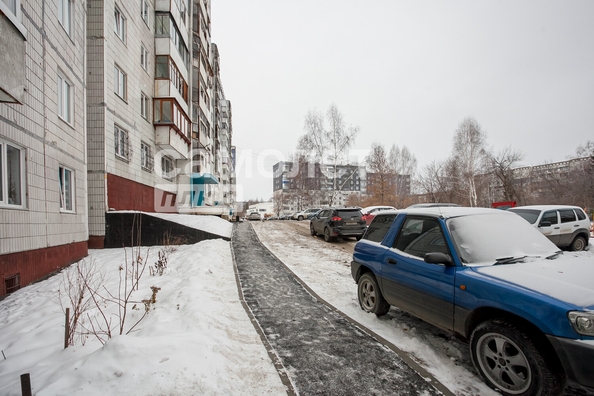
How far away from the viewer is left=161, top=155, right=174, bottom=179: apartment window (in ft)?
57.5

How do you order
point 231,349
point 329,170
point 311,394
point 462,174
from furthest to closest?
point 329,170 → point 462,174 → point 231,349 → point 311,394

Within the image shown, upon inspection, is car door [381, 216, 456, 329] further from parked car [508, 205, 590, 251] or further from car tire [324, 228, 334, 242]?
car tire [324, 228, 334, 242]

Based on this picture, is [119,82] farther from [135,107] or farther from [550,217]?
[550,217]

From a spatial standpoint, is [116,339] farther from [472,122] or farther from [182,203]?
[472,122]

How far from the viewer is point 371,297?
4605 mm

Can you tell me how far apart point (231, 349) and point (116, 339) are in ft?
3.84

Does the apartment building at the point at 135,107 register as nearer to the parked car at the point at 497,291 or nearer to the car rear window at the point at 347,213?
the car rear window at the point at 347,213

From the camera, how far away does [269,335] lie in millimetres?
3861

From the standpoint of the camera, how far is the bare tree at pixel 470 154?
31.1 meters

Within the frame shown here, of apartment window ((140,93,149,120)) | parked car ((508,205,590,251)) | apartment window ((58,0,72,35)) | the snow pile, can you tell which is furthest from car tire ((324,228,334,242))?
apartment window ((58,0,72,35))

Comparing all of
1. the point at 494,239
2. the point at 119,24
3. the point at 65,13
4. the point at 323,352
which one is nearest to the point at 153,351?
the point at 323,352

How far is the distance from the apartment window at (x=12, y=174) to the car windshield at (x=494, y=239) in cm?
790

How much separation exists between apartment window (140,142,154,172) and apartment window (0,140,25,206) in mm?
8031

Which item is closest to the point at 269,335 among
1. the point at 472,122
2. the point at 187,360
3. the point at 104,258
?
the point at 187,360
